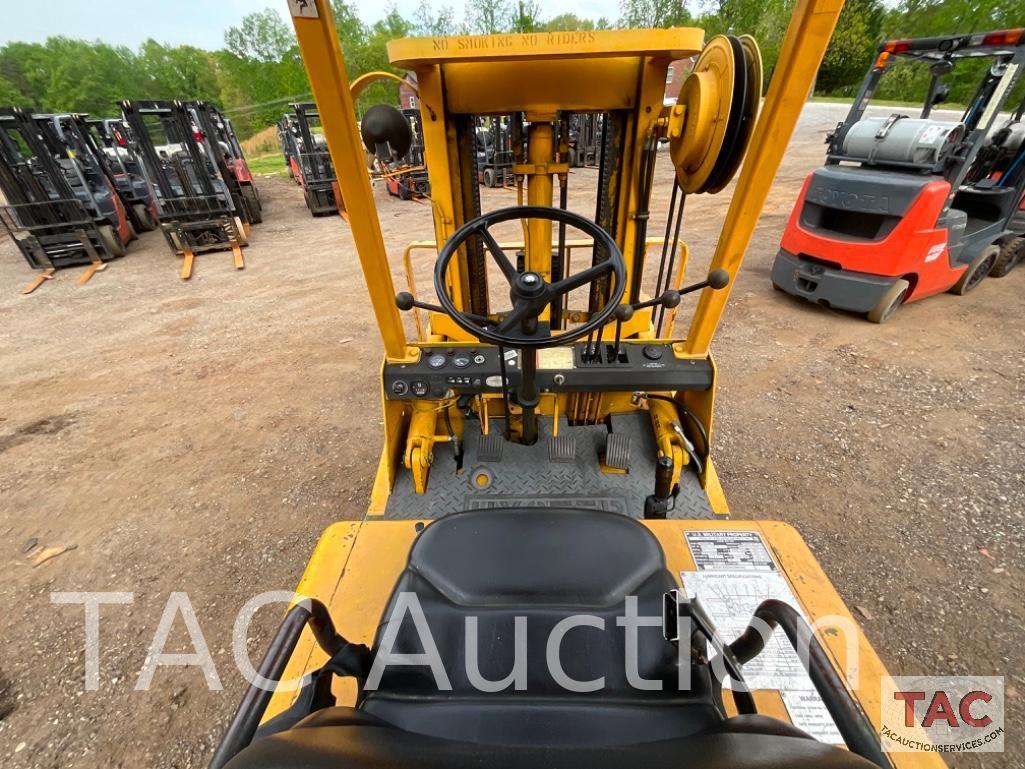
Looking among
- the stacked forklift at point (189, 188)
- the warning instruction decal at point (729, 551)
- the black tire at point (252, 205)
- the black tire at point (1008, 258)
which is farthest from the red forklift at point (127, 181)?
the black tire at point (1008, 258)

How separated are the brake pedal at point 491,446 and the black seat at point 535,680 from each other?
1147 mm

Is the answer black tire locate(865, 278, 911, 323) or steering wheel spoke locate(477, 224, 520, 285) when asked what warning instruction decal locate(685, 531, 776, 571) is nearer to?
steering wheel spoke locate(477, 224, 520, 285)

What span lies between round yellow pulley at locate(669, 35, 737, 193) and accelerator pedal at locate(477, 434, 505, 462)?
1.62 m

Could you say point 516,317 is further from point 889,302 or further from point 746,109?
point 889,302

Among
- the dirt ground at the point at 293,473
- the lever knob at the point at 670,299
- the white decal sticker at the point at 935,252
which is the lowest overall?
the dirt ground at the point at 293,473

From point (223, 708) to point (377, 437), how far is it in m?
1.77

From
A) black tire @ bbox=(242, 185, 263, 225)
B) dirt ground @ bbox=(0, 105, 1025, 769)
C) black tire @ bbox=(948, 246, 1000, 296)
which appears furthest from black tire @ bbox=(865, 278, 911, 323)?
black tire @ bbox=(242, 185, 263, 225)

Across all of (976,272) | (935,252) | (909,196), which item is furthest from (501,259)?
(976,272)

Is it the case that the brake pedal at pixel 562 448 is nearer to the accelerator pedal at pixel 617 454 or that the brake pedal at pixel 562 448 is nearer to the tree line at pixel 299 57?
the accelerator pedal at pixel 617 454

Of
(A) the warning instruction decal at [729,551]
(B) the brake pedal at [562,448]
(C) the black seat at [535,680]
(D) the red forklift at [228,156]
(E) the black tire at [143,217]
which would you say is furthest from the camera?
(E) the black tire at [143,217]

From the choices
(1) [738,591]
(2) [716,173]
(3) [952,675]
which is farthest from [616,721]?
(3) [952,675]

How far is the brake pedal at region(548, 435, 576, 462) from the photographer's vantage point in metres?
2.67

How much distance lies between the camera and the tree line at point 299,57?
26.7 metres

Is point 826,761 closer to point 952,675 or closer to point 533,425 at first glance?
point 533,425
